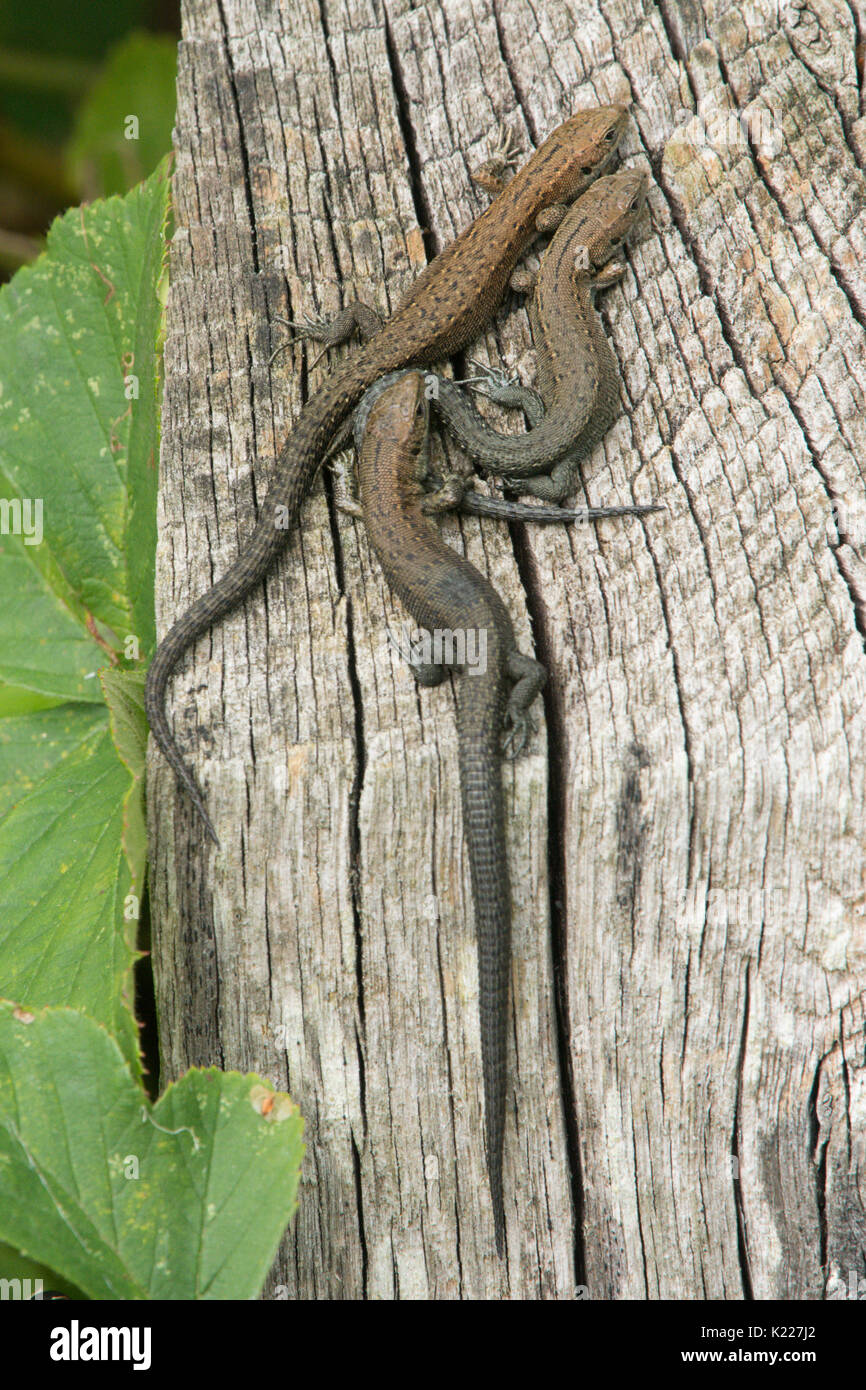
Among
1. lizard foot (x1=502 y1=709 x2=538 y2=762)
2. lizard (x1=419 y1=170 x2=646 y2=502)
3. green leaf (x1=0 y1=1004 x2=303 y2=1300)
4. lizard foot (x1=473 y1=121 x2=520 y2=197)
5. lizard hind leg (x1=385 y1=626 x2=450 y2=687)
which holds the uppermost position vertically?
lizard foot (x1=473 y1=121 x2=520 y2=197)

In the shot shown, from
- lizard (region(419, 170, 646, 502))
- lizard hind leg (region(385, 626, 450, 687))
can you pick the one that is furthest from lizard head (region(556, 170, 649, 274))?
lizard hind leg (region(385, 626, 450, 687))

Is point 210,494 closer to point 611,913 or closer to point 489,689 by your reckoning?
point 489,689

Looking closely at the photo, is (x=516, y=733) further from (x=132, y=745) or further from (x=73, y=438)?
(x=73, y=438)

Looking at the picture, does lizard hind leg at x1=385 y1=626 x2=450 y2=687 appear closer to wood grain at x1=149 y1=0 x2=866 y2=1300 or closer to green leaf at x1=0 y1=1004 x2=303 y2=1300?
wood grain at x1=149 y1=0 x2=866 y2=1300

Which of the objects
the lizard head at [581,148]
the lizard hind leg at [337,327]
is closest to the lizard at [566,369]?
the lizard head at [581,148]

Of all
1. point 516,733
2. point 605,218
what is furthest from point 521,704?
point 605,218
